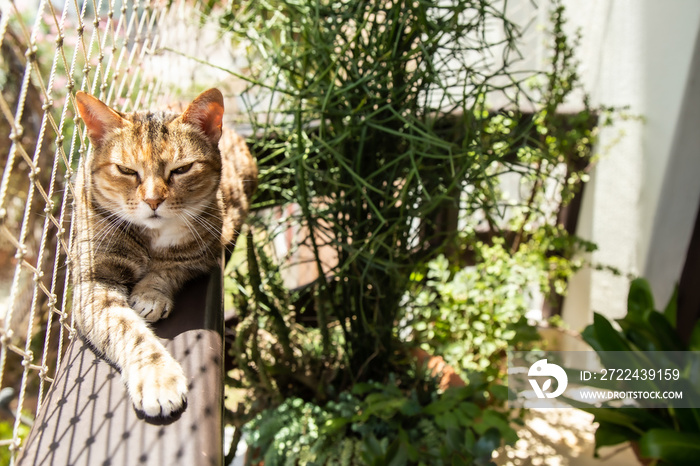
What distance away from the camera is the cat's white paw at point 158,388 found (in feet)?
1.77

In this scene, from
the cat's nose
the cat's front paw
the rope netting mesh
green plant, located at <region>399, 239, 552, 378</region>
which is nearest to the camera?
the cat's front paw

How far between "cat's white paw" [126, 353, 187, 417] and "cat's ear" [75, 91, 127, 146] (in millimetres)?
444

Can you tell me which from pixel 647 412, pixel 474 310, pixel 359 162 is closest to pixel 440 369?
pixel 474 310

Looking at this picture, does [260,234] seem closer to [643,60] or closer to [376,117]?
[376,117]

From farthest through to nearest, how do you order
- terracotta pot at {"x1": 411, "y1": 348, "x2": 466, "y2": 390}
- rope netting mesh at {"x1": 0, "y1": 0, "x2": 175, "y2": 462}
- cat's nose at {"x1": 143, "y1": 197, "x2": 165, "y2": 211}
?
terracotta pot at {"x1": 411, "y1": 348, "x2": 466, "y2": 390}
rope netting mesh at {"x1": 0, "y1": 0, "x2": 175, "y2": 462}
cat's nose at {"x1": 143, "y1": 197, "x2": 165, "y2": 211}

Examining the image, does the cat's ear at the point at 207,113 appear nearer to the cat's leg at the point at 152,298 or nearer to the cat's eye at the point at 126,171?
the cat's eye at the point at 126,171

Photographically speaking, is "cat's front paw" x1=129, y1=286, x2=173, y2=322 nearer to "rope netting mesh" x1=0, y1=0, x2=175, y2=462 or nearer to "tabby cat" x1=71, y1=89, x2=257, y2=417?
"tabby cat" x1=71, y1=89, x2=257, y2=417

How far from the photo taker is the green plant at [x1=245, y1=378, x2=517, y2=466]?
1.05m

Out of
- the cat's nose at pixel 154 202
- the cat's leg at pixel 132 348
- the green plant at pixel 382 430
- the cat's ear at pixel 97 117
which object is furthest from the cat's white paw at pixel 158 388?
the green plant at pixel 382 430

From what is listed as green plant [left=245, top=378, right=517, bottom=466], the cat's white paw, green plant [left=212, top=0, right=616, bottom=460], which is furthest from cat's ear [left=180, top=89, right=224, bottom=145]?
green plant [left=245, top=378, right=517, bottom=466]

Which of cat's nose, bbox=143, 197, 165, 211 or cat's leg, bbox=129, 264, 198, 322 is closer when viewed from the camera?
cat's leg, bbox=129, 264, 198, 322

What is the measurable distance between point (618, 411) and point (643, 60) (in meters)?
1.36

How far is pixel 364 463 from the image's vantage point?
1.13 meters

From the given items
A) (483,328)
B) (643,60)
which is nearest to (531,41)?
(643,60)
